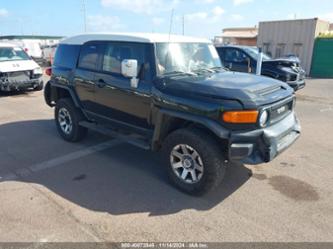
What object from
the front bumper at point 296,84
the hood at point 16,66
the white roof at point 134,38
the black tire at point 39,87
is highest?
the white roof at point 134,38

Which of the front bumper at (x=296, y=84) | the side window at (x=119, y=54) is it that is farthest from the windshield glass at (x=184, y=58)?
the front bumper at (x=296, y=84)

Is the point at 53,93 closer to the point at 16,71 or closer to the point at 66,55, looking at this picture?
the point at 66,55

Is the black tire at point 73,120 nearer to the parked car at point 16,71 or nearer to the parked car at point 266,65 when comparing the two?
the parked car at point 16,71

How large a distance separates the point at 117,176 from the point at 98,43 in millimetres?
2200

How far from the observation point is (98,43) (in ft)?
15.8

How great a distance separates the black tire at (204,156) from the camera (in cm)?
345

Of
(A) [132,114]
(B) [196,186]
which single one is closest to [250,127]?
(B) [196,186]

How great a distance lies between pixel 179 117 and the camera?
3633 mm

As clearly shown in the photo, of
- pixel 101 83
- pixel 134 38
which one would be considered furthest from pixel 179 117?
pixel 101 83

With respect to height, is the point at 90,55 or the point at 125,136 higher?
the point at 90,55

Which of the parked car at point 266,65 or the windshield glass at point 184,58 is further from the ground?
the windshield glass at point 184,58

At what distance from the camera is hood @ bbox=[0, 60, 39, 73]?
32.6 ft

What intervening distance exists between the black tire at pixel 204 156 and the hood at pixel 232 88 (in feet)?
1.59

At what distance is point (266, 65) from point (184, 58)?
282 inches
